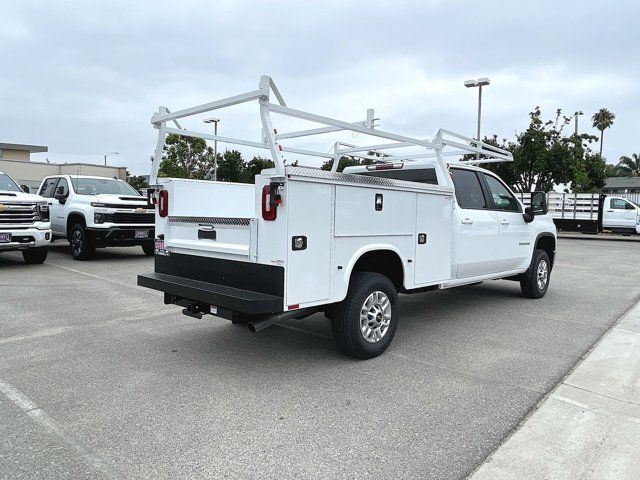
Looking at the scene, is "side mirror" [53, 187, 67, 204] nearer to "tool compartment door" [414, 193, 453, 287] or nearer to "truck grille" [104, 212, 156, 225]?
"truck grille" [104, 212, 156, 225]

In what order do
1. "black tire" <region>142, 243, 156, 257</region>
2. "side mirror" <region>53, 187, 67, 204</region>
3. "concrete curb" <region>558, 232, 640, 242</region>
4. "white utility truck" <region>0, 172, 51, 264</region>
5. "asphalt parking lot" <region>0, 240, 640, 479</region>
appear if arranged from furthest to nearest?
"concrete curb" <region>558, 232, 640, 242</region> → "black tire" <region>142, 243, 156, 257</region> → "side mirror" <region>53, 187, 67, 204</region> → "white utility truck" <region>0, 172, 51, 264</region> → "asphalt parking lot" <region>0, 240, 640, 479</region>

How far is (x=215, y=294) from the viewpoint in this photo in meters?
4.20

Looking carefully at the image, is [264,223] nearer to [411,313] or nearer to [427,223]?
[427,223]

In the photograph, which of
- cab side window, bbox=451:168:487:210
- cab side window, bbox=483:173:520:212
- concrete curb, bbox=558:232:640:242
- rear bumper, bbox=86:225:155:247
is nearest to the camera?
cab side window, bbox=451:168:487:210

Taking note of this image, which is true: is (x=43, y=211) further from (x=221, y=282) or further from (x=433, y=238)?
(x=433, y=238)

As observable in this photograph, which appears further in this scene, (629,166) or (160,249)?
(629,166)

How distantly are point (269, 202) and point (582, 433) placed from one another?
2.79m

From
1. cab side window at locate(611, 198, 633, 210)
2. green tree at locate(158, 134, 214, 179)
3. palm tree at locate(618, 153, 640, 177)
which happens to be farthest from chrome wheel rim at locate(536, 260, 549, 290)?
palm tree at locate(618, 153, 640, 177)

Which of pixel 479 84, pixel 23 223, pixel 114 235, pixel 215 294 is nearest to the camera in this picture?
pixel 215 294

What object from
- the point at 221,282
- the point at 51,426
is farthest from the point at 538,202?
the point at 51,426

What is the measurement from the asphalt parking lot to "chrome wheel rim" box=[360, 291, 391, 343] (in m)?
0.29

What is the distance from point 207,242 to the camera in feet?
15.5

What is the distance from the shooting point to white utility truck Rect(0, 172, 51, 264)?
10227 millimetres

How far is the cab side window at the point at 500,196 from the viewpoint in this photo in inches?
272
